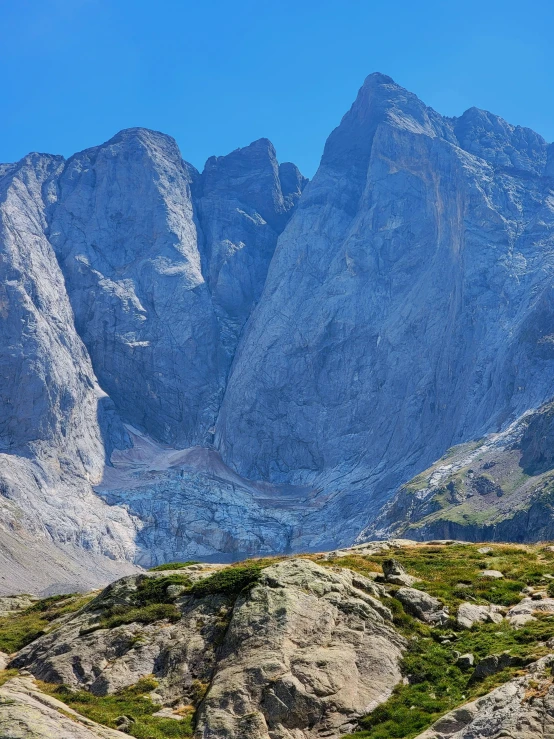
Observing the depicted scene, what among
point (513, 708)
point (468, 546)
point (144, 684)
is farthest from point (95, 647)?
point (468, 546)

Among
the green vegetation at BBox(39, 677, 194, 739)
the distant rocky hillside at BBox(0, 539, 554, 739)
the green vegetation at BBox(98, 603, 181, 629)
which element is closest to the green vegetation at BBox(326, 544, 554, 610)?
the distant rocky hillside at BBox(0, 539, 554, 739)

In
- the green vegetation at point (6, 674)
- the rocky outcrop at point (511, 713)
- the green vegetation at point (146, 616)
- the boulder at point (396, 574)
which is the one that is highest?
the boulder at point (396, 574)

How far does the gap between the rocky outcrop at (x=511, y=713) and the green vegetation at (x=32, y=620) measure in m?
24.6

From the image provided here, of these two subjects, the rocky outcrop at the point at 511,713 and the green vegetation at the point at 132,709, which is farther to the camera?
the green vegetation at the point at 132,709

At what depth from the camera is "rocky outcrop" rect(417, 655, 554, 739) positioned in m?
25.3

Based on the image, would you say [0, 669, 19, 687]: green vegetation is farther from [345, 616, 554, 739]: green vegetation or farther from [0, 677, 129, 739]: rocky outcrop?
[345, 616, 554, 739]: green vegetation

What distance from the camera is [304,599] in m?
37.0

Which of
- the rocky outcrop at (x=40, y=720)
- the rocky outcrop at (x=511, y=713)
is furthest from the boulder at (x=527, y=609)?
the rocky outcrop at (x=40, y=720)

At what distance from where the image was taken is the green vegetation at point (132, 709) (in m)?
31.1

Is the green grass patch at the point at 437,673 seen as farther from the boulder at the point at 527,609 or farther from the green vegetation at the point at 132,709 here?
the green vegetation at the point at 132,709

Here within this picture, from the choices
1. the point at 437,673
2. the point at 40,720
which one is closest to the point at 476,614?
the point at 437,673

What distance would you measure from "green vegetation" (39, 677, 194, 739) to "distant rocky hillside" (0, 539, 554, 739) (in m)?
0.08

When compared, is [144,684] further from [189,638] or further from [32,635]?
[32,635]

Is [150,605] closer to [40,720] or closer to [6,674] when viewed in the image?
[6,674]
